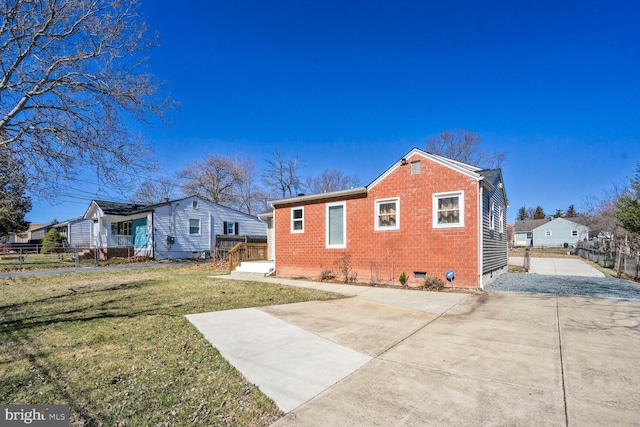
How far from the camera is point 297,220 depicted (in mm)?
13367

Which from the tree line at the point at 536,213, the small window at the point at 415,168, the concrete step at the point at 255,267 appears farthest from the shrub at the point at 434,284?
the tree line at the point at 536,213

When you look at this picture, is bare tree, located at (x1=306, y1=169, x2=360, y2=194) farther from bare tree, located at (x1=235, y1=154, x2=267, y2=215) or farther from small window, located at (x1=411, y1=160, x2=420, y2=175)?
small window, located at (x1=411, y1=160, x2=420, y2=175)

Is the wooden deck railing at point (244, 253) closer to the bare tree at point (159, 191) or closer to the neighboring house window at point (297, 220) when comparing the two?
the neighboring house window at point (297, 220)

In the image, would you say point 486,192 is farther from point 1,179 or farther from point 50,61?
point 1,179

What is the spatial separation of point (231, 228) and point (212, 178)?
1166 cm

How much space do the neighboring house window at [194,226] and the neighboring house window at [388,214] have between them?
1705cm

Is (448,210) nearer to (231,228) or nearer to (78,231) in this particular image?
(231,228)

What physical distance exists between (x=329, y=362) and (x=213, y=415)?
153 centimetres

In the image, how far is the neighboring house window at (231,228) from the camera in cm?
2573

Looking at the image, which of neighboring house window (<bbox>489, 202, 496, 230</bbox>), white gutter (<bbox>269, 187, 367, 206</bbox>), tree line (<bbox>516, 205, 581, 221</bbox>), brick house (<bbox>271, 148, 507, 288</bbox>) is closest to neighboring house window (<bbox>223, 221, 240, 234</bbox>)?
white gutter (<bbox>269, 187, 367, 206</bbox>)

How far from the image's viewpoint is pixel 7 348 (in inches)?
168

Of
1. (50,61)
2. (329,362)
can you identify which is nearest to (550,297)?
(329,362)

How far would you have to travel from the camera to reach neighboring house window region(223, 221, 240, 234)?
25.7m


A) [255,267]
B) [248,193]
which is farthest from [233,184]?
[255,267]
